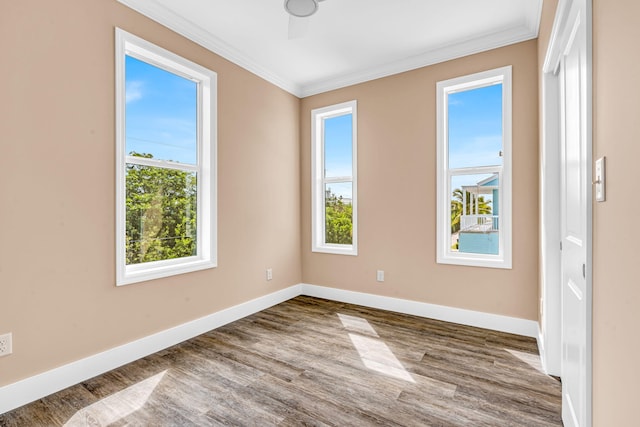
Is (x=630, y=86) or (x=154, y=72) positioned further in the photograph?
(x=154, y=72)

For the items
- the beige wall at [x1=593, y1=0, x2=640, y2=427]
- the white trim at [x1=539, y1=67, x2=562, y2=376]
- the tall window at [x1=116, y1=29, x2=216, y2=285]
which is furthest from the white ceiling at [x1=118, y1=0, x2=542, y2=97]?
the beige wall at [x1=593, y1=0, x2=640, y2=427]

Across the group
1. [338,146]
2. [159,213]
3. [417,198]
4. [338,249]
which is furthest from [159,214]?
[417,198]

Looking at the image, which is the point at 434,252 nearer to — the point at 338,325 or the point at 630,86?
the point at 338,325

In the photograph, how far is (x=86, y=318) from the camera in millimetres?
2193

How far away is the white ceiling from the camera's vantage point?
2.57 meters

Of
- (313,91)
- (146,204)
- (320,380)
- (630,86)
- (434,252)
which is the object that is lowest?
(320,380)

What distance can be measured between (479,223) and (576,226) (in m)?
1.70

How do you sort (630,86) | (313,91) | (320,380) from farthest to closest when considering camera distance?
(313,91), (320,380), (630,86)

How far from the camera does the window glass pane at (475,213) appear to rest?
3105mm

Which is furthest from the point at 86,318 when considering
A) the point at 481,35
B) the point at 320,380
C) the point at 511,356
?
the point at 481,35

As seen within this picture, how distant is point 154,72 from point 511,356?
3756mm

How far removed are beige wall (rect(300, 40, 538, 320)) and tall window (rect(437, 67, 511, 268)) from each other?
0.08 meters

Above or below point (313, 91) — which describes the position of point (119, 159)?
below

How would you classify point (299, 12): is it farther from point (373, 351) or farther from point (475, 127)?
point (373, 351)
